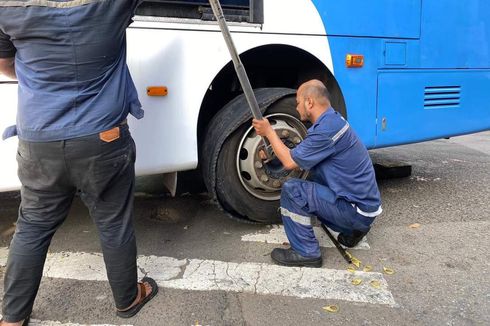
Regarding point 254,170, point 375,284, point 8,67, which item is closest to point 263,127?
point 254,170

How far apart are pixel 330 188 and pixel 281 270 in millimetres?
605

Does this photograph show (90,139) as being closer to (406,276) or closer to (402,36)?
(406,276)

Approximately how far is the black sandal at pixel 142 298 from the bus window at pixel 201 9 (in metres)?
1.55

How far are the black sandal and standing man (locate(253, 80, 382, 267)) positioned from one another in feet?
2.72

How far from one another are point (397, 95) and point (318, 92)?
1142mm

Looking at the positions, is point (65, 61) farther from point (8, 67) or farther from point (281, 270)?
point (281, 270)

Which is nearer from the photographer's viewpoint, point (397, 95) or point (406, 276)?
point (406, 276)

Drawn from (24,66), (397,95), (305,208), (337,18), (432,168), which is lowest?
(432,168)

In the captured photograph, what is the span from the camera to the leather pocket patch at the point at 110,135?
2.16 metres

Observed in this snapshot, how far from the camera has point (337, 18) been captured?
3463mm

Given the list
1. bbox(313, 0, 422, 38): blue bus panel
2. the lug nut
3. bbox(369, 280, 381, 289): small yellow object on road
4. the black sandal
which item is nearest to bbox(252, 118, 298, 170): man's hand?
the lug nut

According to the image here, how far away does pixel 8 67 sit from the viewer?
2229 mm

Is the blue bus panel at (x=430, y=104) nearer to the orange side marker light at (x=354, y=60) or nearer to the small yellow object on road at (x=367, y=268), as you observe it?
the orange side marker light at (x=354, y=60)

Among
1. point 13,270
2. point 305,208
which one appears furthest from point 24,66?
point 305,208
